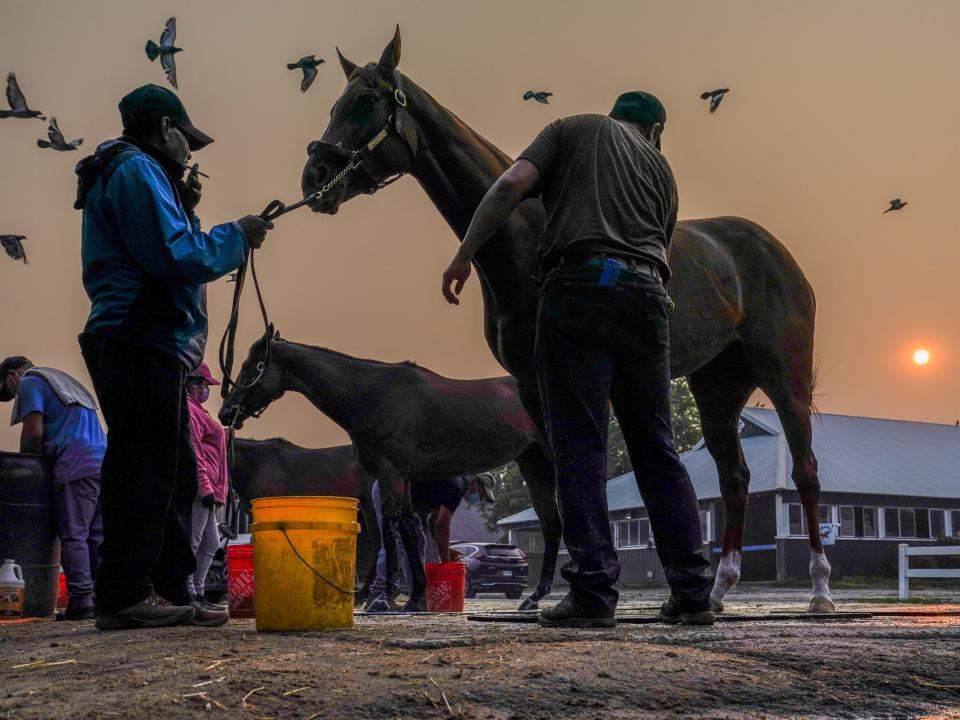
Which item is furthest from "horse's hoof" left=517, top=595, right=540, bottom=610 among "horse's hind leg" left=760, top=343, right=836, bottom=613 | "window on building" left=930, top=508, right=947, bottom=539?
"window on building" left=930, top=508, right=947, bottom=539

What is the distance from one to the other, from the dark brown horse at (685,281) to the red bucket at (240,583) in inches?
87.9

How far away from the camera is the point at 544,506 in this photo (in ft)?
36.3

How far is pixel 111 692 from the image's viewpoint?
9.39ft

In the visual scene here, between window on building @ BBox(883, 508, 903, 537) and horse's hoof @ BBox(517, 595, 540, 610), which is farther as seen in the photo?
window on building @ BBox(883, 508, 903, 537)

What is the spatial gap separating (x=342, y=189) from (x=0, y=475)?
370 centimetres

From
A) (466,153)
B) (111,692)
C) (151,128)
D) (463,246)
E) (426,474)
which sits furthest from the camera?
(426,474)

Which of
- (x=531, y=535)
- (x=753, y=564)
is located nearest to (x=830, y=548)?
(x=753, y=564)

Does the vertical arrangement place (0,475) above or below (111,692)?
above

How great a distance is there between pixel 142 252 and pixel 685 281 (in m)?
3.50

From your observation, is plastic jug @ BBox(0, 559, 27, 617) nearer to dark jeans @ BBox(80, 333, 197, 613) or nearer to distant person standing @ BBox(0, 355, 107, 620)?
distant person standing @ BBox(0, 355, 107, 620)

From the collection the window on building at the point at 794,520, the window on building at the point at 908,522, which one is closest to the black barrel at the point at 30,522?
the window on building at the point at 794,520

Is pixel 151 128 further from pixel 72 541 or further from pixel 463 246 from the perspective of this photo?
pixel 72 541

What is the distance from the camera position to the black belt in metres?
4.80

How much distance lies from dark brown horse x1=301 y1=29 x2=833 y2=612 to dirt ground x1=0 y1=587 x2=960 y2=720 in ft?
6.89
